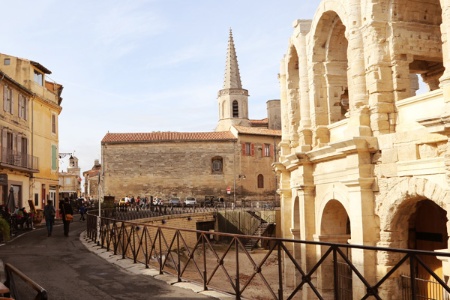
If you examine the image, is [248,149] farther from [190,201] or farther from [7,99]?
[7,99]

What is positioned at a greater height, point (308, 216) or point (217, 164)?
point (217, 164)

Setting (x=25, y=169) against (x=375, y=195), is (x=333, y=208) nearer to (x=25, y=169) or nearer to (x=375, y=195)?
(x=375, y=195)

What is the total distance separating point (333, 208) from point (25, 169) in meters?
19.1

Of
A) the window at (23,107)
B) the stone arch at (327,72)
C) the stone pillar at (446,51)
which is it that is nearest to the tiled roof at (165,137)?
the window at (23,107)

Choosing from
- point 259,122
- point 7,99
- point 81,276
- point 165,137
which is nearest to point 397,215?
point 81,276

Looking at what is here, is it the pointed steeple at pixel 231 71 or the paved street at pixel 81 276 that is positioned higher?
the pointed steeple at pixel 231 71

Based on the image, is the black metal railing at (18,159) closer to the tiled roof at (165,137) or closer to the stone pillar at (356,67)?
the stone pillar at (356,67)

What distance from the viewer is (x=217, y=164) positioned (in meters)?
53.4

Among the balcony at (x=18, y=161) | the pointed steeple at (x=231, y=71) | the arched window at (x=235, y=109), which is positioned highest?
the pointed steeple at (x=231, y=71)

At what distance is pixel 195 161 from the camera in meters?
52.7

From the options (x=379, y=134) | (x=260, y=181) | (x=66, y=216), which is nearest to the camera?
(x=379, y=134)

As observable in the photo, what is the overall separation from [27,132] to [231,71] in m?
45.9

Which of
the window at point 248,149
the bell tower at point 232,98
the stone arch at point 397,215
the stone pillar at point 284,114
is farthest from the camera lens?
the bell tower at point 232,98

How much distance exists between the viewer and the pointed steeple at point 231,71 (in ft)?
235
